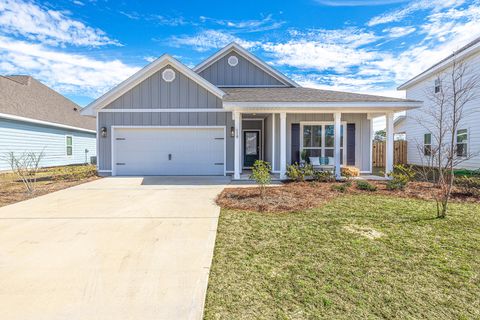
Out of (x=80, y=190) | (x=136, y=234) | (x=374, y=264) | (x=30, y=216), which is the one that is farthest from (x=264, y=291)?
(x=80, y=190)

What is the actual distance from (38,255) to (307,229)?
390 centimetres

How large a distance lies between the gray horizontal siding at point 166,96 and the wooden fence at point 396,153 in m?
11.9

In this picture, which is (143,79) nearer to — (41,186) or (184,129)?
(184,129)

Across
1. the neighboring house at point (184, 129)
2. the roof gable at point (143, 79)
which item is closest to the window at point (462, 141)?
the neighboring house at point (184, 129)

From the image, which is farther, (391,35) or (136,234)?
(391,35)

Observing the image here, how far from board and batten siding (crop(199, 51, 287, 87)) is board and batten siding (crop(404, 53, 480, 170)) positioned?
295 inches

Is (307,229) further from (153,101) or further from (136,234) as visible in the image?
(153,101)

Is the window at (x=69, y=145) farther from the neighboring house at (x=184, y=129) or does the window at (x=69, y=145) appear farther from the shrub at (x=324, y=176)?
the shrub at (x=324, y=176)

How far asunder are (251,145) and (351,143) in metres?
4.72

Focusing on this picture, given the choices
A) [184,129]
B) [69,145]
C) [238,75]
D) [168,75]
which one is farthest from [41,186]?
[69,145]

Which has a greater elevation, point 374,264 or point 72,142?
point 72,142

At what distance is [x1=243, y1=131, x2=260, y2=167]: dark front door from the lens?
12875 mm

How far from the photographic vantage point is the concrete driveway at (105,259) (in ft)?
7.61

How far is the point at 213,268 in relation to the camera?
2.98 m
